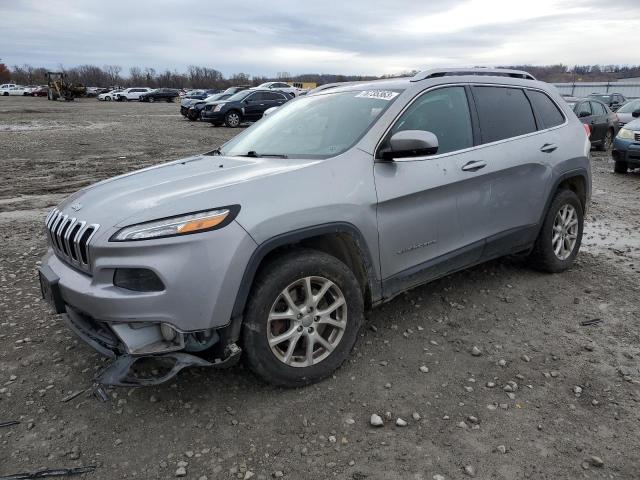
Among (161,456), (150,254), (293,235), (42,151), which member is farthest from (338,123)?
(42,151)

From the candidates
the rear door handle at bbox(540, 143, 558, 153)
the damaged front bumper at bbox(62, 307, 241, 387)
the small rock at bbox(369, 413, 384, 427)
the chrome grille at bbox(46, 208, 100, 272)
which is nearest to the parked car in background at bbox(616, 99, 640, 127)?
the rear door handle at bbox(540, 143, 558, 153)

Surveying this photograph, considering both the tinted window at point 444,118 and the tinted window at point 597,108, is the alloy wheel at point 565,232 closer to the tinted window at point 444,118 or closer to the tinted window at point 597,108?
the tinted window at point 444,118

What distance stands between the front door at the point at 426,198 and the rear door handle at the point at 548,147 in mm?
906

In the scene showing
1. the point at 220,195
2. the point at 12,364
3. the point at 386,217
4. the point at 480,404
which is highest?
the point at 220,195

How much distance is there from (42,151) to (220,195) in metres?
13.6

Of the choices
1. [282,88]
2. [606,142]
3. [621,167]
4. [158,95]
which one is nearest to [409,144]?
[621,167]

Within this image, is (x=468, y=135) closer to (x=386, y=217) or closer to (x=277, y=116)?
(x=386, y=217)

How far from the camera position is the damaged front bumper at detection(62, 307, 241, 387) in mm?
2619

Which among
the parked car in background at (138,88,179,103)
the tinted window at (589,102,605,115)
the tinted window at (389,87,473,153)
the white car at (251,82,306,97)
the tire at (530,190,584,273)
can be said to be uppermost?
the parked car in background at (138,88,179,103)

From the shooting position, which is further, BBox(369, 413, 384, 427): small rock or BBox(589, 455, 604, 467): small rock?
BBox(369, 413, 384, 427): small rock

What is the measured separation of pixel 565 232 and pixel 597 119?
11737mm

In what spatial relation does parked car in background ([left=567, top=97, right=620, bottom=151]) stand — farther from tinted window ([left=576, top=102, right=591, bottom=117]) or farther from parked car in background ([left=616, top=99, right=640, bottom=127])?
parked car in background ([left=616, top=99, right=640, bottom=127])

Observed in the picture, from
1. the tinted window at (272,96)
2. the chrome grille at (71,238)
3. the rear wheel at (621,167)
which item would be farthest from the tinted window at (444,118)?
the tinted window at (272,96)

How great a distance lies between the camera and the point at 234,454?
2561mm
